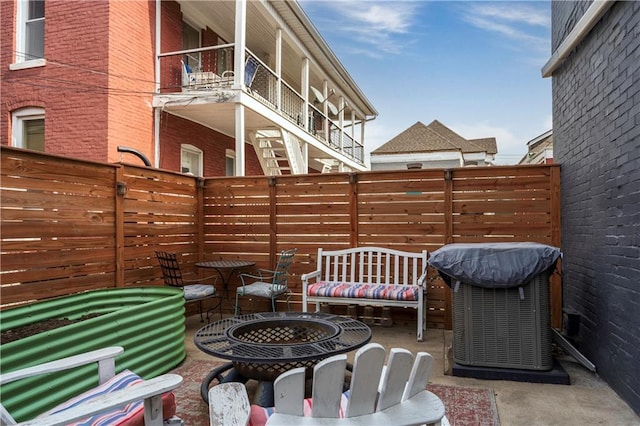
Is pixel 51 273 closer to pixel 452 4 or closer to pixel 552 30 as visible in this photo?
pixel 552 30

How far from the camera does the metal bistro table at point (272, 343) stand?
2.56m

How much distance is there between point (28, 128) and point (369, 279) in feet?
24.9

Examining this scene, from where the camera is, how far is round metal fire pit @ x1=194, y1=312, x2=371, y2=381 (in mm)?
2547

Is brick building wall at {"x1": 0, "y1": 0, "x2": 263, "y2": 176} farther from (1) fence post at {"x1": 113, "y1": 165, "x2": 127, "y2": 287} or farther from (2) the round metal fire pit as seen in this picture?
(2) the round metal fire pit

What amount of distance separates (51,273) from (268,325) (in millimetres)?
2233

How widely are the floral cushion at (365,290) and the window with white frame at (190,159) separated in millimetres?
5252

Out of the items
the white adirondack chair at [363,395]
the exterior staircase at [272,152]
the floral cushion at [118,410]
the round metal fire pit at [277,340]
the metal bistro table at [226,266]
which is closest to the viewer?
the white adirondack chair at [363,395]

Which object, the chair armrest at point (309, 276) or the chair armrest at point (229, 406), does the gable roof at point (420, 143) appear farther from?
the chair armrest at point (229, 406)

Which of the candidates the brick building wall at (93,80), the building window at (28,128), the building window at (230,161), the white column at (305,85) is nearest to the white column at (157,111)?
the brick building wall at (93,80)

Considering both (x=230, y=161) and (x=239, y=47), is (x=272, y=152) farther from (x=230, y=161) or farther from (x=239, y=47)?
(x=239, y=47)

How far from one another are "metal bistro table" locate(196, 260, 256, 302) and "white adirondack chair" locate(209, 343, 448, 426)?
397 centimetres

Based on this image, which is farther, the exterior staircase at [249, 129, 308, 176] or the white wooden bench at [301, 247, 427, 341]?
the exterior staircase at [249, 129, 308, 176]

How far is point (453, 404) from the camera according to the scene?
315 cm

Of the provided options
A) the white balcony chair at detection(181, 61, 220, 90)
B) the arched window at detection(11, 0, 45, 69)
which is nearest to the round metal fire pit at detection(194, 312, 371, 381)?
the white balcony chair at detection(181, 61, 220, 90)
